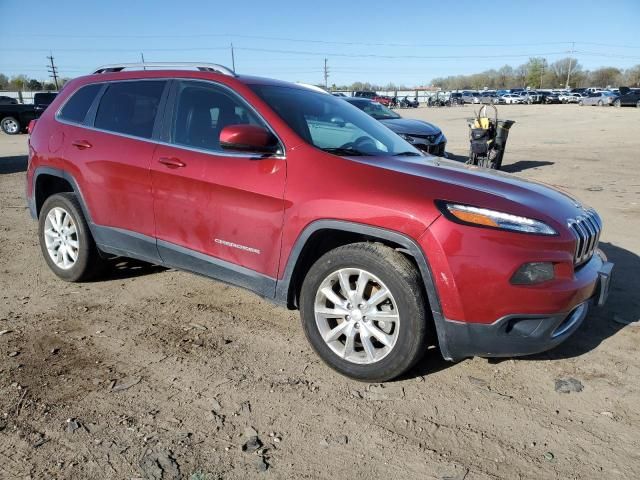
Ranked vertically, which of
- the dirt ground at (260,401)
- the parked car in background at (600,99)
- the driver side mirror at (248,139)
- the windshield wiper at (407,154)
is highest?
the parked car in background at (600,99)

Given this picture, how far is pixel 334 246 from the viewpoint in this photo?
332 cm

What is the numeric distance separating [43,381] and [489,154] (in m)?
9.70

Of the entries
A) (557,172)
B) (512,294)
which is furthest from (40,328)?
(557,172)

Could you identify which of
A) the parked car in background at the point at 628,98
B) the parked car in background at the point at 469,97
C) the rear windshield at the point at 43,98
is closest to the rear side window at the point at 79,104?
the rear windshield at the point at 43,98

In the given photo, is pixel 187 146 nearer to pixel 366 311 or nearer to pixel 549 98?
pixel 366 311

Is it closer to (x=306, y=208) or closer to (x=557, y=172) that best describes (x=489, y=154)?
(x=557, y=172)

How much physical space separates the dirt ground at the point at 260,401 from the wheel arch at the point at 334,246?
1.42 ft

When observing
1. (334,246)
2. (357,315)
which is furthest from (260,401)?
(334,246)

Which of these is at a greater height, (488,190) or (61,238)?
(488,190)

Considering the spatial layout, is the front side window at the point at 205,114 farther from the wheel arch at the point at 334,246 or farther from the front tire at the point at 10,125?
the front tire at the point at 10,125

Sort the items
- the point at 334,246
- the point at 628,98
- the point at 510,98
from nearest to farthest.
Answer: the point at 334,246, the point at 628,98, the point at 510,98

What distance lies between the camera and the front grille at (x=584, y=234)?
2949 mm

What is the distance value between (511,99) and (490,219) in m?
70.9

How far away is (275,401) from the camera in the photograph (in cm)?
291
